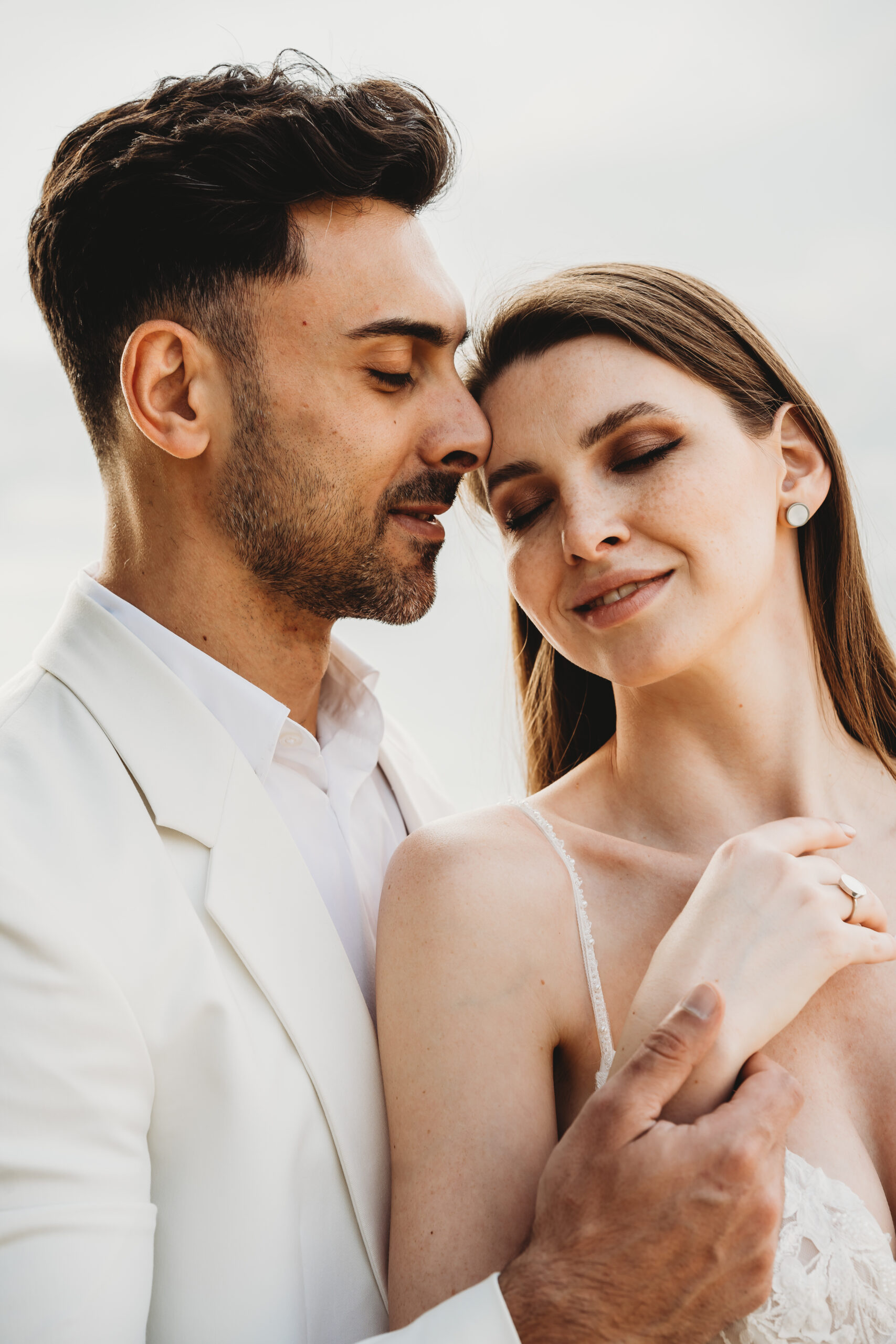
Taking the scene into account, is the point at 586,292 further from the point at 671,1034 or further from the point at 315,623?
the point at 671,1034

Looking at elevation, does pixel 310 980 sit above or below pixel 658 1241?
above

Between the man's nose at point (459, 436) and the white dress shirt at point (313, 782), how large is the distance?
0.65 meters

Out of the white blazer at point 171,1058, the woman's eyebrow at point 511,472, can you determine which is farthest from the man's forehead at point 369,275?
the white blazer at point 171,1058

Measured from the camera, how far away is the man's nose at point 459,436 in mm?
2293

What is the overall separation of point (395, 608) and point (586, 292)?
2.79 feet

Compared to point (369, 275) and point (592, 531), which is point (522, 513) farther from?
point (369, 275)

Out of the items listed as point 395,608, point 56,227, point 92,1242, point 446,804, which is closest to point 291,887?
point 92,1242

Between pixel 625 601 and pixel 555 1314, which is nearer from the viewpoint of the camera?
pixel 555 1314

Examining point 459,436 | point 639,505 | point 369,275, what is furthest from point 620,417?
point 369,275

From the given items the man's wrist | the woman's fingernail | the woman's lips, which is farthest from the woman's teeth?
the man's wrist

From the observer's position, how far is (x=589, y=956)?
1.95 m

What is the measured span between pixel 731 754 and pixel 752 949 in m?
0.56

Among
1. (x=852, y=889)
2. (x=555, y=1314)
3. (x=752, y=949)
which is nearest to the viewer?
(x=555, y=1314)

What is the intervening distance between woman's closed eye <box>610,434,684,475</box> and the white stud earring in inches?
13.6
